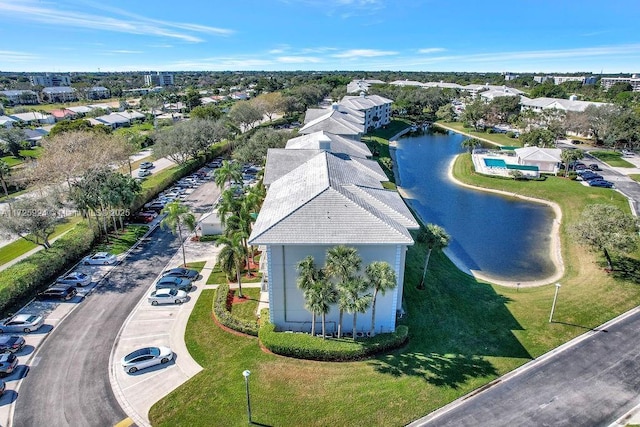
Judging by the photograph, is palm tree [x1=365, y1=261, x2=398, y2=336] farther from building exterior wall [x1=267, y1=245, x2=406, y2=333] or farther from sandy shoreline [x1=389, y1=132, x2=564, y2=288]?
sandy shoreline [x1=389, y1=132, x2=564, y2=288]

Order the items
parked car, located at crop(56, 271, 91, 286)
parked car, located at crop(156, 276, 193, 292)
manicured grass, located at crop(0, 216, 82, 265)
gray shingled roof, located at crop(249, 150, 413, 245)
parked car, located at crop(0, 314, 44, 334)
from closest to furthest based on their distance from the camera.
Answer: gray shingled roof, located at crop(249, 150, 413, 245) → parked car, located at crop(0, 314, 44, 334) → parked car, located at crop(156, 276, 193, 292) → parked car, located at crop(56, 271, 91, 286) → manicured grass, located at crop(0, 216, 82, 265)

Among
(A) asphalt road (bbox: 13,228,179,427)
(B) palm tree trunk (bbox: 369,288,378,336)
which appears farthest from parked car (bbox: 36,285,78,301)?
(B) palm tree trunk (bbox: 369,288,378,336)

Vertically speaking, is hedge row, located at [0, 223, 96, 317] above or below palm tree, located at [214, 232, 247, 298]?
below

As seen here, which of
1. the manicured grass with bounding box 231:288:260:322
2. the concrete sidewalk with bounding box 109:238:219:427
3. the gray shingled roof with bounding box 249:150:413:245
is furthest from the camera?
the manicured grass with bounding box 231:288:260:322

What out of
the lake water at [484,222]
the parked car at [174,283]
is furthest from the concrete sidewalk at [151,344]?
the lake water at [484,222]

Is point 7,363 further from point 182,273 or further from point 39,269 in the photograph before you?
point 182,273

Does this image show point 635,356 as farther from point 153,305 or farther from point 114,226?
point 114,226

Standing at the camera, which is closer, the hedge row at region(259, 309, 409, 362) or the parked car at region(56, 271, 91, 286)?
the hedge row at region(259, 309, 409, 362)

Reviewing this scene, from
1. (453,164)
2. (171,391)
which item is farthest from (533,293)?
(453,164)
